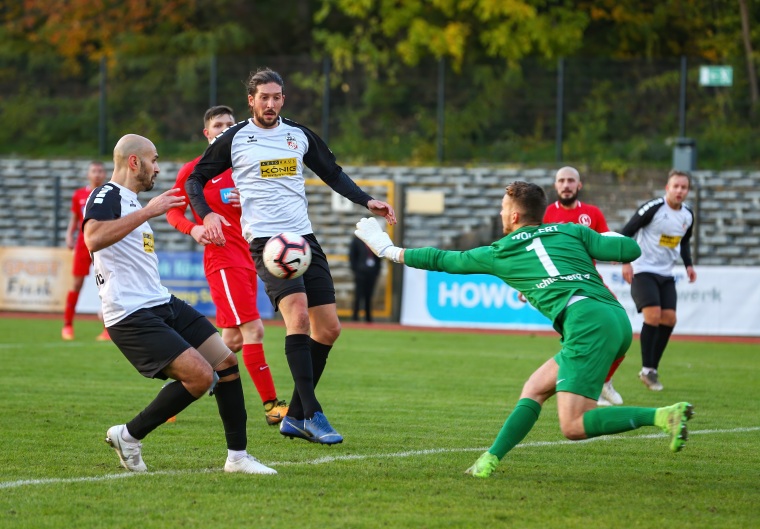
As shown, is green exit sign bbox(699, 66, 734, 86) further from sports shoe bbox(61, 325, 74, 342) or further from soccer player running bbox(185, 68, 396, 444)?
soccer player running bbox(185, 68, 396, 444)

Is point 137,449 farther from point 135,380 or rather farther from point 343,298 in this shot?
point 343,298

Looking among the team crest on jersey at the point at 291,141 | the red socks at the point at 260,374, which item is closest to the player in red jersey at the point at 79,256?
the red socks at the point at 260,374

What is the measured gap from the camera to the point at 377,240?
6.28m

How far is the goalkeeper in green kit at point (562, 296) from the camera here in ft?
19.4

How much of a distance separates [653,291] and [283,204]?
5.29 meters

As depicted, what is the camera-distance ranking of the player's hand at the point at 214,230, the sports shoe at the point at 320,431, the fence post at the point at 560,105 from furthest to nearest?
the fence post at the point at 560,105 → the sports shoe at the point at 320,431 → the player's hand at the point at 214,230

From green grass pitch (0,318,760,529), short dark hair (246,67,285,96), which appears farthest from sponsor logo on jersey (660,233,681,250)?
short dark hair (246,67,285,96)

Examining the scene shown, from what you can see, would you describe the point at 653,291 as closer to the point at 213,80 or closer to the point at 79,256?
the point at 79,256

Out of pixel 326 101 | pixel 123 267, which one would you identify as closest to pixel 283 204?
pixel 123 267

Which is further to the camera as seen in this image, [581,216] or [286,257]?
[581,216]

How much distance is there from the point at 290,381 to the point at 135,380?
1.54 metres

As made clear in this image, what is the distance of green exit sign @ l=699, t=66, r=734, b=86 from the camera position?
973 inches

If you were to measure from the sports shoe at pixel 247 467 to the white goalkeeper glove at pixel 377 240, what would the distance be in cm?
133

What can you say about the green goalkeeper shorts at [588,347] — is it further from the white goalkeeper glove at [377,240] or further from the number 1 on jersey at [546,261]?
the white goalkeeper glove at [377,240]
